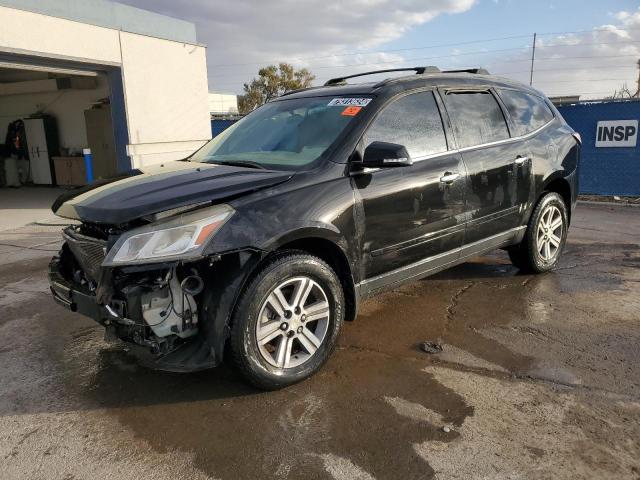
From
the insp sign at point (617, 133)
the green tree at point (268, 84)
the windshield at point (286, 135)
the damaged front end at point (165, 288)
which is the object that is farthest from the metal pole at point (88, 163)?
the green tree at point (268, 84)

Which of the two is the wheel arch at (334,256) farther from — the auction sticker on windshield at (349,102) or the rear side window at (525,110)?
the rear side window at (525,110)

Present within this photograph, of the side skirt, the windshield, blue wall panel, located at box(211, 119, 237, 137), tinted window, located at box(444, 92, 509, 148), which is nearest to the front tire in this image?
the side skirt

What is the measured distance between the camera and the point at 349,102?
3879 mm

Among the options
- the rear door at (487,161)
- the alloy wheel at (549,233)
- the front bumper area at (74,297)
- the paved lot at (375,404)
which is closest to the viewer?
the paved lot at (375,404)

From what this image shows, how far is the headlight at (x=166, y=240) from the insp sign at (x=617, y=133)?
9.49 meters

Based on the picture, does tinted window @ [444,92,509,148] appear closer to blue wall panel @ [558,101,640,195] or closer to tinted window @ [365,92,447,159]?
tinted window @ [365,92,447,159]

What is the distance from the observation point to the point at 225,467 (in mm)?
2559

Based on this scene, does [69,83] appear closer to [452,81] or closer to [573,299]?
[452,81]

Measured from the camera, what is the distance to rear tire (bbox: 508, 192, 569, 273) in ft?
16.8

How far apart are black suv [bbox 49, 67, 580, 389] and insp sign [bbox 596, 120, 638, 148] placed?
610 centimetres

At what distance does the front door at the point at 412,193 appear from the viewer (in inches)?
142

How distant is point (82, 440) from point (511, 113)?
4.33 metres

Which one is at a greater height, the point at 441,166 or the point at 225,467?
the point at 441,166

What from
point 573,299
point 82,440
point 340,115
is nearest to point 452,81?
point 340,115
